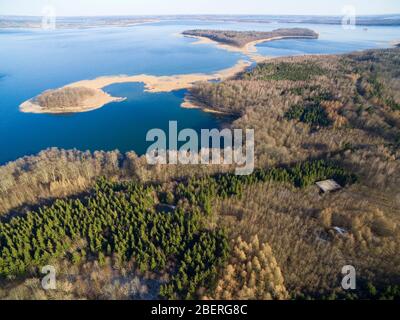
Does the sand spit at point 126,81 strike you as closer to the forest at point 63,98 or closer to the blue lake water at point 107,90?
the forest at point 63,98

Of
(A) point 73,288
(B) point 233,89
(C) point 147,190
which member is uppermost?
(B) point 233,89

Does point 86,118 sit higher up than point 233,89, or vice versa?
point 233,89

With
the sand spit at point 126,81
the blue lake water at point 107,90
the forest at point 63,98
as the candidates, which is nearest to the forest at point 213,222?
the blue lake water at point 107,90

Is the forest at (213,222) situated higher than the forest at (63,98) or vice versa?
the forest at (63,98)
